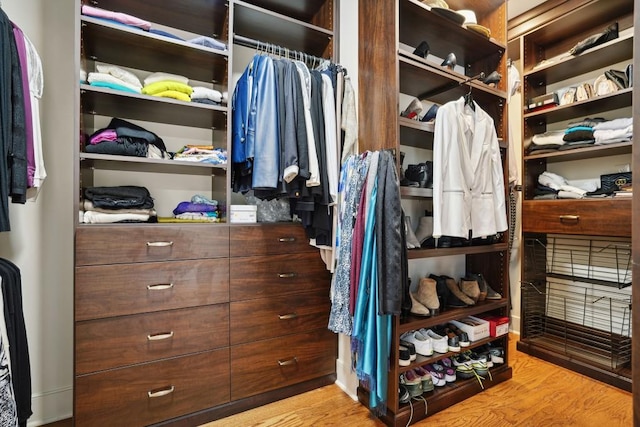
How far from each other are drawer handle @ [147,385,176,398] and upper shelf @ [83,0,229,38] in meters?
1.82

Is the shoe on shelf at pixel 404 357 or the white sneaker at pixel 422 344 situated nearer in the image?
the shoe on shelf at pixel 404 357

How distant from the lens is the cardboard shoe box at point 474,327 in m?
1.79

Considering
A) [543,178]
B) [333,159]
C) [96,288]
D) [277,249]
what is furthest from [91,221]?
[543,178]

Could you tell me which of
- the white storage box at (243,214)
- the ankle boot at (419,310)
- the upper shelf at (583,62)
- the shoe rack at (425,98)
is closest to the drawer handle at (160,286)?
the white storage box at (243,214)

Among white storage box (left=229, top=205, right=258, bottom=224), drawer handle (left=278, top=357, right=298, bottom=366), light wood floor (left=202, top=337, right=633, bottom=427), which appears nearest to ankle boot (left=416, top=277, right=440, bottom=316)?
light wood floor (left=202, top=337, right=633, bottom=427)

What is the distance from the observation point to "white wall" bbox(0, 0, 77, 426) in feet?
4.79

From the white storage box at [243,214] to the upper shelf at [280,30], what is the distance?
3.39 feet

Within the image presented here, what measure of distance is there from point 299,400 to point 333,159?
1344 millimetres

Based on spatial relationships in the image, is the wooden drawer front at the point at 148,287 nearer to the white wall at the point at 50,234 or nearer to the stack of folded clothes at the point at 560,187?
the white wall at the point at 50,234

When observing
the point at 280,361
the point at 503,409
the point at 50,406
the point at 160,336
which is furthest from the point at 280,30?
the point at 503,409

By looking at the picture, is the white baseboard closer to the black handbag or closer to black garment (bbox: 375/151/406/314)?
black garment (bbox: 375/151/406/314)

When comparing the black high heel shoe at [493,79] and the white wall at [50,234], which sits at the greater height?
the black high heel shoe at [493,79]

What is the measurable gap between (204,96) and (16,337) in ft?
4.24

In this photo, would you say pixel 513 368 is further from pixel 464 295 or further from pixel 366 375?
pixel 366 375
